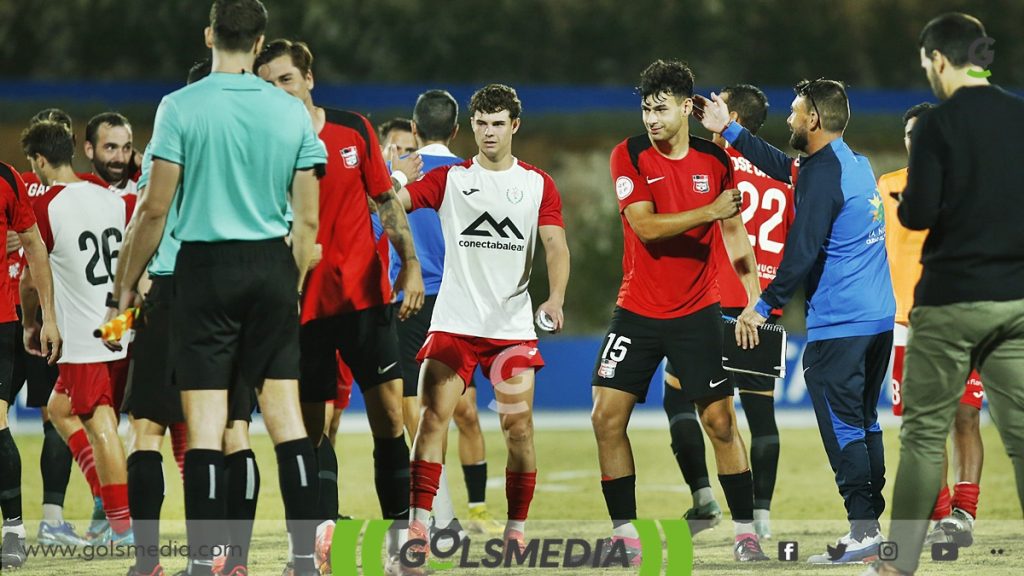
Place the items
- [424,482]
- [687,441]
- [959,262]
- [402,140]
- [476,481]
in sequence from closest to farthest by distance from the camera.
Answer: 1. [959,262]
2. [424,482]
3. [687,441]
4. [476,481]
5. [402,140]

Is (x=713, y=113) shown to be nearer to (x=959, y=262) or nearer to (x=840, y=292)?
(x=840, y=292)

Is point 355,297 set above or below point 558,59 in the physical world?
below

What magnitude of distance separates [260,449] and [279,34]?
47.8 ft

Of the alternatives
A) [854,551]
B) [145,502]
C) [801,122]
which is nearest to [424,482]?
[145,502]

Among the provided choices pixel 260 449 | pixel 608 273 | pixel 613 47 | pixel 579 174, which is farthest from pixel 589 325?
pixel 260 449

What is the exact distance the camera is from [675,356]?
22.1 ft

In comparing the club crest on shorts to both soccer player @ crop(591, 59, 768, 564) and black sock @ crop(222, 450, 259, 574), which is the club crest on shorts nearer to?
soccer player @ crop(591, 59, 768, 564)

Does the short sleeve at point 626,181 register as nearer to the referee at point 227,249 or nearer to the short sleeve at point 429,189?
the short sleeve at point 429,189

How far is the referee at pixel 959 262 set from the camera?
4.96 m

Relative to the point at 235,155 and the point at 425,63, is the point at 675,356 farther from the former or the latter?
the point at 425,63

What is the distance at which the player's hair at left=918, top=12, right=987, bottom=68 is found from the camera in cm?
501

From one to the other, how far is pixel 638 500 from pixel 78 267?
A: 14.9 ft

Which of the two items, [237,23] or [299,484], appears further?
[299,484]

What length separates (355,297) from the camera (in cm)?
617
